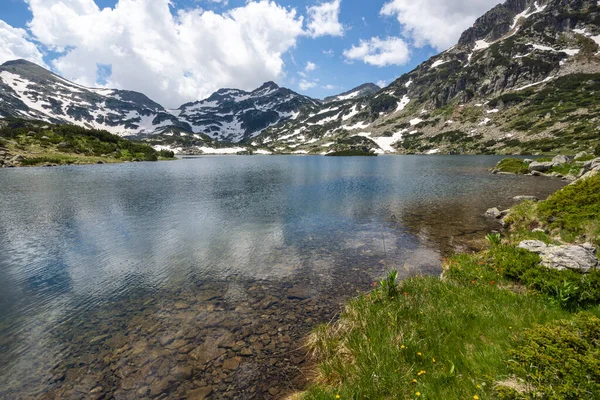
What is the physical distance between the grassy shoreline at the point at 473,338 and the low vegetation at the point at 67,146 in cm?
13184

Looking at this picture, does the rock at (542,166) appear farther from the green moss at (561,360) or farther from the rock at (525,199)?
the green moss at (561,360)

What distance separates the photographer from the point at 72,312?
39.3 ft

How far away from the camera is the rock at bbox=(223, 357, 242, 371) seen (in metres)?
8.78

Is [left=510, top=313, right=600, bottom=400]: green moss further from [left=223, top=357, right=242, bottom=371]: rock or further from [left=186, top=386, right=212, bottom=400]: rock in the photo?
[left=186, top=386, right=212, bottom=400]: rock

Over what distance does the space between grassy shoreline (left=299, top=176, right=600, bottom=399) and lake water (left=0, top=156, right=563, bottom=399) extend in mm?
2047

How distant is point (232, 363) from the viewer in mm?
8953

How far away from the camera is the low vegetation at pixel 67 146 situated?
352 ft

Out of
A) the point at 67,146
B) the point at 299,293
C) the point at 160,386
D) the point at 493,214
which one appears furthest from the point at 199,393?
the point at 67,146

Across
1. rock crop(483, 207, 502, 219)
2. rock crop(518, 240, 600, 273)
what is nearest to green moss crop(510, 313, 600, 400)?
rock crop(518, 240, 600, 273)

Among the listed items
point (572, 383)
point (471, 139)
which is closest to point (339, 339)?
point (572, 383)

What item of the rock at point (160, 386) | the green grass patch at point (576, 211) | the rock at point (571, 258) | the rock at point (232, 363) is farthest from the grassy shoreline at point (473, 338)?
the rock at point (160, 386)

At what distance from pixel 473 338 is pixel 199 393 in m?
7.78

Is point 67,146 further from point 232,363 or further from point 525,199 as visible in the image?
point 525,199

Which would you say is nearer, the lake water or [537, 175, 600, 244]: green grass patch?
the lake water
